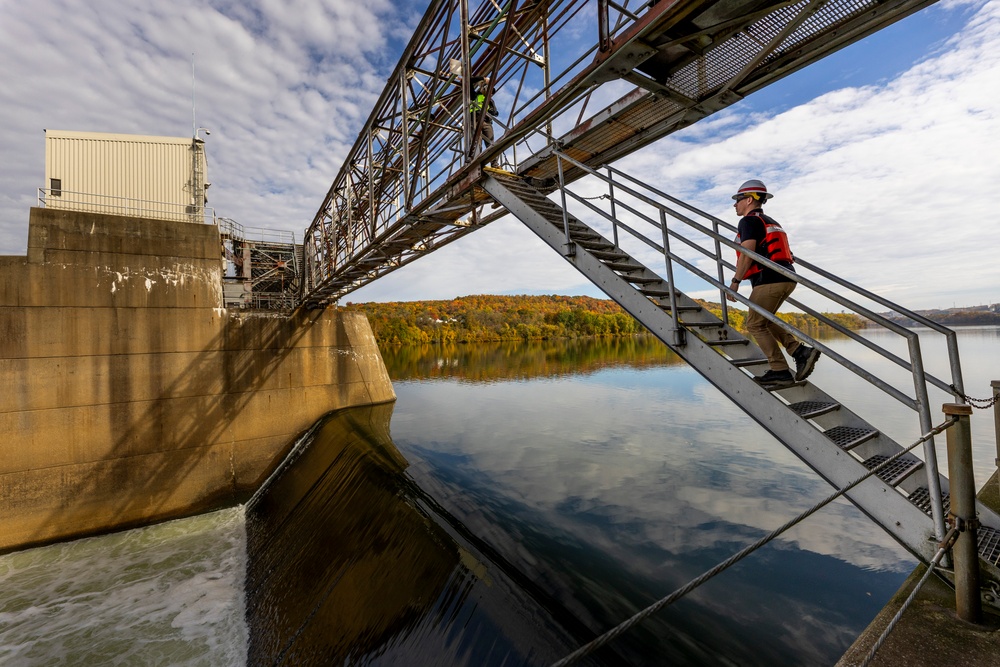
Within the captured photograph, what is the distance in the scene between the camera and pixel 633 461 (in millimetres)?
9555

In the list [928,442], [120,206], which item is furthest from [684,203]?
[120,206]

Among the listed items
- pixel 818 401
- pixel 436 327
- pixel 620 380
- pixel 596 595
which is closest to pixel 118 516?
pixel 596 595

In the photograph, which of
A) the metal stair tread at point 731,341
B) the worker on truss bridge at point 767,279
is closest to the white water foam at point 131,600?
the metal stair tread at point 731,341

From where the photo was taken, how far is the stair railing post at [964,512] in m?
2.22

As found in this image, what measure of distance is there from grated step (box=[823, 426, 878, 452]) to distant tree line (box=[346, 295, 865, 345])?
49.9 metres

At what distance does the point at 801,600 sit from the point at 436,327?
52634 mm

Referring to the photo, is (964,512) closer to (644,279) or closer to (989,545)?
(989,545)

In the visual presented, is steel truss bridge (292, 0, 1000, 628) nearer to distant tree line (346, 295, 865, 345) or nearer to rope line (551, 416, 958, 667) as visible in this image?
rope line (551, 416, 958, 667)

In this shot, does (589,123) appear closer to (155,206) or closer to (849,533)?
(849,533)

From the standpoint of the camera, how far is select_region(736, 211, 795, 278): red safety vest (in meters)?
3.74

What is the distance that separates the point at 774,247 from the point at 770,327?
73 cm

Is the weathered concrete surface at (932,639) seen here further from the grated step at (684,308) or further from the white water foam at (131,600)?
the white water foam at (131,600)

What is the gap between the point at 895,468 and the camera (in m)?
3.09

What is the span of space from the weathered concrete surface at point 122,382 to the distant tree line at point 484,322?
3968cm
